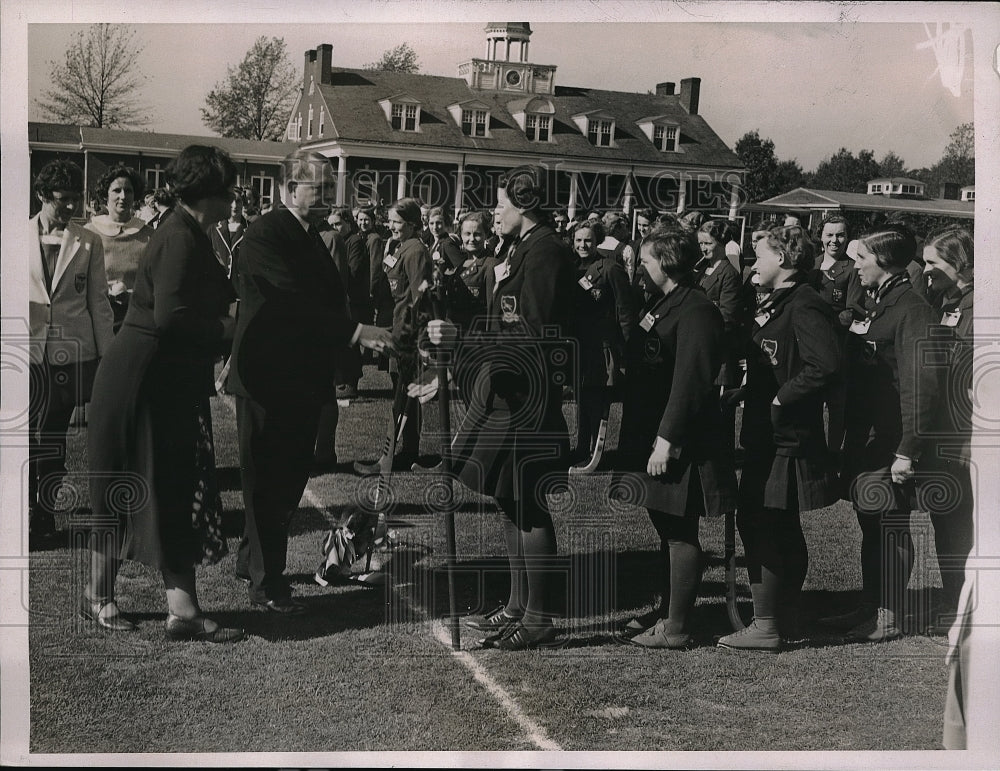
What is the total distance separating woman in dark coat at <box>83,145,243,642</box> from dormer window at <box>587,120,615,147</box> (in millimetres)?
1554

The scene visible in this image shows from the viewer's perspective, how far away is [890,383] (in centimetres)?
541

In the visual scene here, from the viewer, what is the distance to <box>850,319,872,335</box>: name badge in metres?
5.39

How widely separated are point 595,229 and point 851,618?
2085 mm

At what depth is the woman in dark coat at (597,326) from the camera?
5270mm

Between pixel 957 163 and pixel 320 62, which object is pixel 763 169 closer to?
pixel 957 163

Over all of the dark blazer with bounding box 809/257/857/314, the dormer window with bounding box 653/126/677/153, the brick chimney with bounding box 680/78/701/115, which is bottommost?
the dark blazer with bounding box 809/257/857/314

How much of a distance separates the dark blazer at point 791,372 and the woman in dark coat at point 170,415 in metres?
2.26

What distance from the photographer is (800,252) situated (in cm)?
517

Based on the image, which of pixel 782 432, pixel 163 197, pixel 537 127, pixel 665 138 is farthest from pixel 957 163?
pixel 163 197

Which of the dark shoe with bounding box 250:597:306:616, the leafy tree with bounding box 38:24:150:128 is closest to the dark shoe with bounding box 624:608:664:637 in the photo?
the dark shoe with bounding box 250:597:306:616

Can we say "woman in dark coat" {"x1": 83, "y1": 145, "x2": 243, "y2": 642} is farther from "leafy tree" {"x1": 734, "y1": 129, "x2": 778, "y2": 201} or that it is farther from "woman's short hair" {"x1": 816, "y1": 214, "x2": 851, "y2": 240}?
"woman's short hair" {"x1": 816, "y1": 214, "x2": 851, "y2": 240}

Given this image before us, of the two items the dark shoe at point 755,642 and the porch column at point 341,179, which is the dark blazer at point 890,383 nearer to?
the dark shoe at point 755,642

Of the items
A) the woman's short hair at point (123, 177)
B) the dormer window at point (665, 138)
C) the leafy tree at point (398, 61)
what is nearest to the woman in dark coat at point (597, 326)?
the dormer window at point (665, 138)

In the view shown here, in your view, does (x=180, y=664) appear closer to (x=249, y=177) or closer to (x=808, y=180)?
(x=249, y=177)
